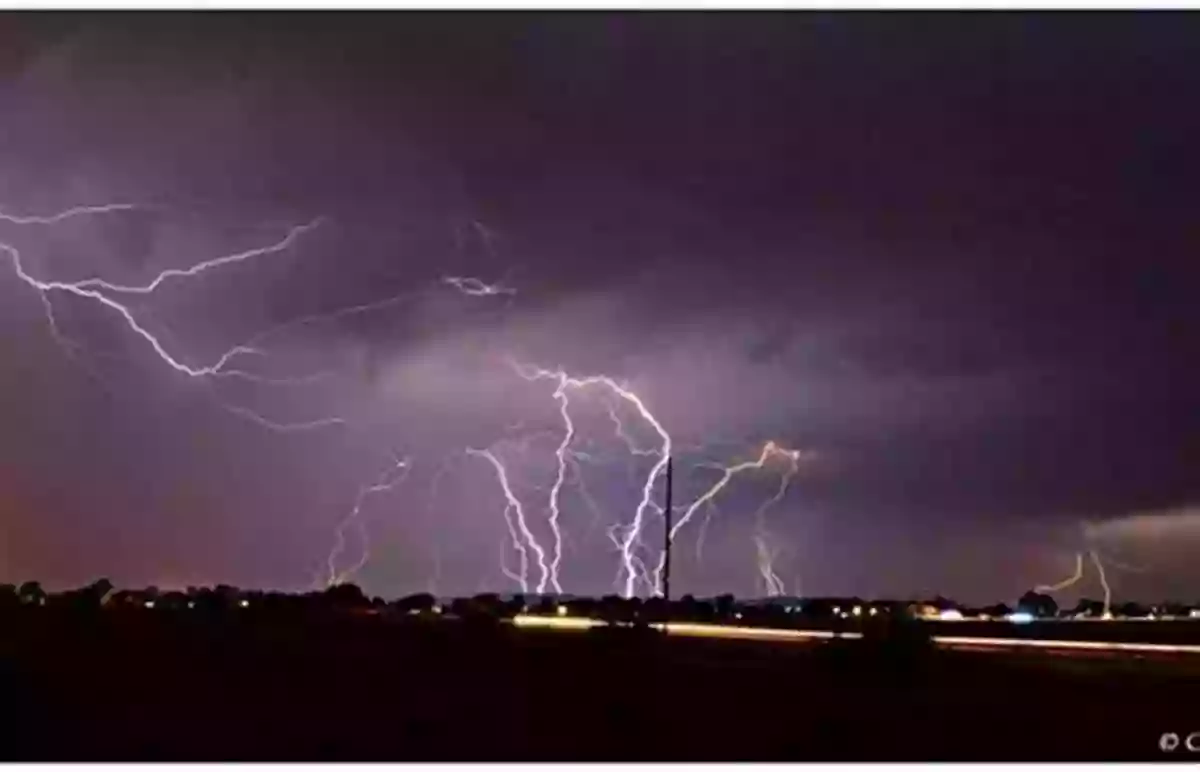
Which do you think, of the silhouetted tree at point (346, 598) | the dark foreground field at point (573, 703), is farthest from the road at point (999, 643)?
the silhouetted tree at point (346, 598)

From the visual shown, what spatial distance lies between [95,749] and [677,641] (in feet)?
77.5

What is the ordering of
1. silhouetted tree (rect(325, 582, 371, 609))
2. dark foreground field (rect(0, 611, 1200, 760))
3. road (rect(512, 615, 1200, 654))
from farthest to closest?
silhouetted tree (rect(325, 582, 371, 609)) → road (rect(512, 615, 1200, 654)) → dark foreground field (rect(0, 611, 1200, 760))

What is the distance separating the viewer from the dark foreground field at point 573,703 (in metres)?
14.7

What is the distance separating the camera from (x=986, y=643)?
3522 cm

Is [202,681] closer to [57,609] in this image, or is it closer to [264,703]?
[264,703]

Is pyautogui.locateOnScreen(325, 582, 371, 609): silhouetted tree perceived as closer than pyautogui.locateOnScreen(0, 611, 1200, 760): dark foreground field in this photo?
No

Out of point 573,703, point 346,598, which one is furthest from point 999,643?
point 346,598

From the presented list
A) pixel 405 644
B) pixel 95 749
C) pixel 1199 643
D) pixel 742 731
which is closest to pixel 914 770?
pixel 742 731

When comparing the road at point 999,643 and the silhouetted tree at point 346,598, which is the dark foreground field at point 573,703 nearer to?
the road at point 999,643

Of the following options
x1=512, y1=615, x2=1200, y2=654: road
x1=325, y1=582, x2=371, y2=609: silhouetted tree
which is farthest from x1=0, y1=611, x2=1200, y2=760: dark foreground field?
x1=325, y1=582, x2=371, y2=609: silhouetted tree

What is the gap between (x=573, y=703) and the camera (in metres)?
19.0

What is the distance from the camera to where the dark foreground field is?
14.7 m

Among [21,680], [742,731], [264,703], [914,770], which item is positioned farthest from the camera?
[21,680]

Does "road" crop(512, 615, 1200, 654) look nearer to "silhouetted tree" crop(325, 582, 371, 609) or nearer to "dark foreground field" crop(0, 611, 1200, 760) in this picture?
"dark foreground field" crop(0, 611, 1200, 760)
